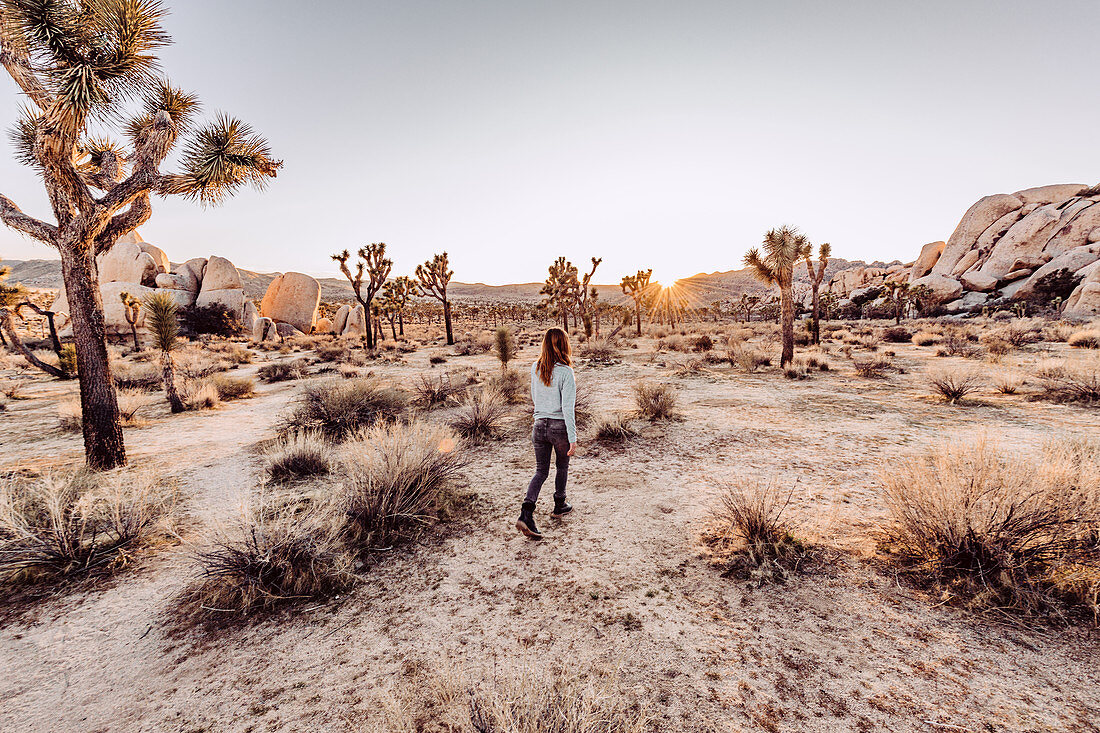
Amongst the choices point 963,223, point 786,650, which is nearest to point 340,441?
point 786,650

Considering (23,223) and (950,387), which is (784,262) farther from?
(23,223)

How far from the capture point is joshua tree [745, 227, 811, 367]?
1518 centimetres

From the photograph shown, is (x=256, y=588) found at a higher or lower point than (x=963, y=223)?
lower

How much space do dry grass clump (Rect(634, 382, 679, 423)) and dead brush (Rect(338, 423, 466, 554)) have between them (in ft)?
15.4

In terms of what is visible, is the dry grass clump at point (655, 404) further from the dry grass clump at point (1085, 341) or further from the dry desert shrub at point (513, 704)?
the dry grass clump at point (1085, 341)

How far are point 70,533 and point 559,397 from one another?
4.74 m

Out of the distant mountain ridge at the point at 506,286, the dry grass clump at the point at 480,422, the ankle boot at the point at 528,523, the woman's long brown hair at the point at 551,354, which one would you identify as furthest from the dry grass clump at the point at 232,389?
the distant mountain ridge at the point at 506,286

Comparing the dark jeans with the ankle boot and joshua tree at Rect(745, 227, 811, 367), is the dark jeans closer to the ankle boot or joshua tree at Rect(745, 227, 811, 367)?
the ankle boot

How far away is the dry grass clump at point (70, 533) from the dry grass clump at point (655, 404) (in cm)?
741

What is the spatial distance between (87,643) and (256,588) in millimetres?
1057

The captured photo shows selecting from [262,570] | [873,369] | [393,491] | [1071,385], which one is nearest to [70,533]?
[262,570]

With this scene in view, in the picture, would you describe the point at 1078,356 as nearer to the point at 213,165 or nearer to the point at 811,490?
the point at 811,490

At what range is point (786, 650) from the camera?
2.66 m

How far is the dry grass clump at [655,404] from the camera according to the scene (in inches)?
336
